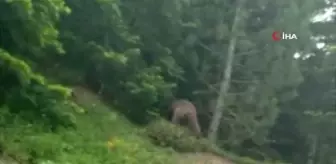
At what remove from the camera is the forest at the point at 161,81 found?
26.5 ft

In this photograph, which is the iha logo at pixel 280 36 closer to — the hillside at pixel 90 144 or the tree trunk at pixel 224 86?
the tree trunk at pixel 224 86

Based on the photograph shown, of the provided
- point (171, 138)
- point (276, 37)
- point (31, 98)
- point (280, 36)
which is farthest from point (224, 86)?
point (31, 98)

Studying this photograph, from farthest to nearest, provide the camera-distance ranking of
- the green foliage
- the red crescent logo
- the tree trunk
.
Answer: the red crescent logo
the tree trunk
the green foliage

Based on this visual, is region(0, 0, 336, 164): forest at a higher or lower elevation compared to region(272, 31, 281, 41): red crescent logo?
lower

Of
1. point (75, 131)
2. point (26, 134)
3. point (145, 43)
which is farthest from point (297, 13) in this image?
point (26, 134)

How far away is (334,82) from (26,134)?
16.6 m

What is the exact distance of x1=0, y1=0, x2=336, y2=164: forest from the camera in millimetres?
8070

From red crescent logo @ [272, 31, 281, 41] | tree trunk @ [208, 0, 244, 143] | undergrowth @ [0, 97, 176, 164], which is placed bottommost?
undergrowth @ [0, 97, 176, 164]

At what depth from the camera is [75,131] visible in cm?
934

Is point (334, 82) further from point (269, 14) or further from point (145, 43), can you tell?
point (145, 43)

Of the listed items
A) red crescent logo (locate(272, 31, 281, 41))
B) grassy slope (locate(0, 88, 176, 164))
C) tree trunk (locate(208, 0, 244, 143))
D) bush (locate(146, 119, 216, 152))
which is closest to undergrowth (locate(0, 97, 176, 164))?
grassy slope (locate(0, 88, 176, 164))

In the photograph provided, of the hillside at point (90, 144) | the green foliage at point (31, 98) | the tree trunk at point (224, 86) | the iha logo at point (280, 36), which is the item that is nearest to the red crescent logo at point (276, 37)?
the iha logo at point (280, 36)

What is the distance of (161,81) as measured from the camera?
556 inches

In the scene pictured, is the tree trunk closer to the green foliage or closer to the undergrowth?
the undergrowth
